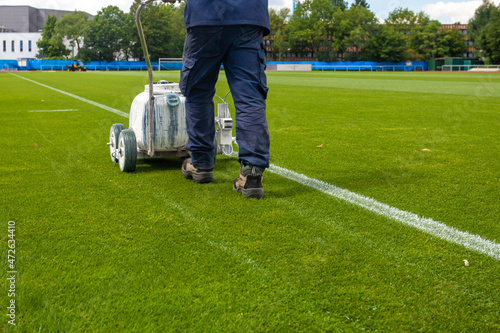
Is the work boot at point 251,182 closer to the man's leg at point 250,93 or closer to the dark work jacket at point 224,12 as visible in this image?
the man's leg at point 250,93

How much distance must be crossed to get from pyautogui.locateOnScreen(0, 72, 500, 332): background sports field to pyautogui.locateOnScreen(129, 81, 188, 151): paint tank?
288mm

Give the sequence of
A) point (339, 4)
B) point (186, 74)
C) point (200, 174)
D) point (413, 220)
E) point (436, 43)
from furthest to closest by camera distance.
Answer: point (339, 4) < point (436, 43) < point (200, 174) < point (186, 74) < point (413, 220)

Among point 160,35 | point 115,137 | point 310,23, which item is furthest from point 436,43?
point 115,137

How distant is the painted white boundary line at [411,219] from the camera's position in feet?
9.06

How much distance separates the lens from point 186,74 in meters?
3.90

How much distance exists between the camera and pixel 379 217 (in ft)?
10.8

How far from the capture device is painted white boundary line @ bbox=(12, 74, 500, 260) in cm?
276

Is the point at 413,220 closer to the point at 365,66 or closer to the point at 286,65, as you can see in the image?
the point at 365,66

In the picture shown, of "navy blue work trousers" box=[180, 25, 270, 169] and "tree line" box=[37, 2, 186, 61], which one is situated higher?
"tree line" box=[37, 2, 186, 61]

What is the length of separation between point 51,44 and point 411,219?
387ft

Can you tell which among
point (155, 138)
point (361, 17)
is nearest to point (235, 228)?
point (155, 138)

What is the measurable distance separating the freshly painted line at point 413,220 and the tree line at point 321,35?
87584 mm

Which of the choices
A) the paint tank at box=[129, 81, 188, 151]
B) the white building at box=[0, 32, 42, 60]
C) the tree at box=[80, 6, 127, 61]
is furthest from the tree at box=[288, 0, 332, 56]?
the paint tank at box=[129, 81, 188, 151]

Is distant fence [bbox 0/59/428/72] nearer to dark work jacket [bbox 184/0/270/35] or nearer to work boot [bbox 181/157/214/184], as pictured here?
work boot [bbox 181/157/214/184]
